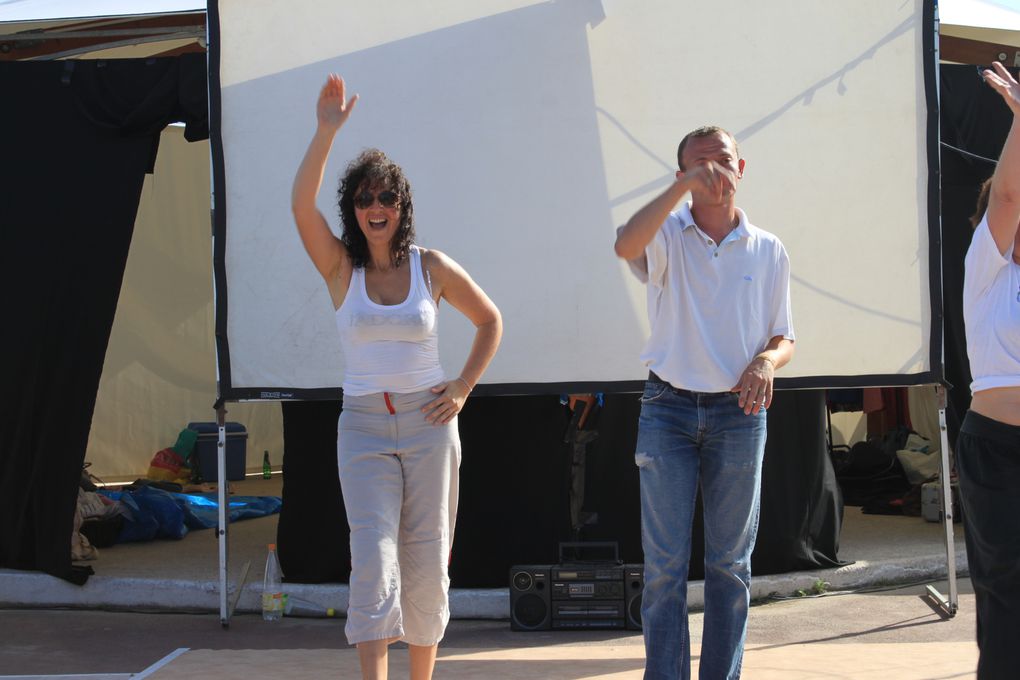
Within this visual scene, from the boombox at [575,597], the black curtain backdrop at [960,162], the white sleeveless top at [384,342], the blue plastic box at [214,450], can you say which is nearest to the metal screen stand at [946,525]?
the black curtain backdrop at [960,162]

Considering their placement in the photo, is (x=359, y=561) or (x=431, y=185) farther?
(x=431, y=185)

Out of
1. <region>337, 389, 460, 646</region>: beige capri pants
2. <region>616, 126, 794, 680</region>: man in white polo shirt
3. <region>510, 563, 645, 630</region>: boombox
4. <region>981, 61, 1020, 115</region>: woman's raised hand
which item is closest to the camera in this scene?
<region>981, 61, 1020, 115</region>: woman's raised hand

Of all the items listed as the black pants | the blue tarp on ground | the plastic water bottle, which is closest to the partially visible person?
the black pants

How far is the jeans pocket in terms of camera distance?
3.06 meters

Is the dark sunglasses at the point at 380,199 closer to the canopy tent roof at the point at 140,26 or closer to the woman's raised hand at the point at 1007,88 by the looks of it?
the woman's raised hand at the point at 1007,88

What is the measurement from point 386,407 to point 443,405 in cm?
17

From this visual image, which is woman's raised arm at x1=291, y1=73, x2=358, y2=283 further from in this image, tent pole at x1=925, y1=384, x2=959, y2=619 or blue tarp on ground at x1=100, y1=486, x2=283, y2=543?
blue tarp on ground at x1=100, y1=486, x2=283, y2=543

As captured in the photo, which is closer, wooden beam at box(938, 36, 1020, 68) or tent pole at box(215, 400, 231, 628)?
tent pole at box(215, 400, 231, 628)

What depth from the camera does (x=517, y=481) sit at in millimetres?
5555

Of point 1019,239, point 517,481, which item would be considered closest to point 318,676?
point 517,481

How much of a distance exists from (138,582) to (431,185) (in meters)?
2.51

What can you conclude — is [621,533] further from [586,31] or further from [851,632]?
[586,31]

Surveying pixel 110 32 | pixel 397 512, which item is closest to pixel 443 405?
pixel 397 512

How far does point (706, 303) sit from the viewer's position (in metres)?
3.04
